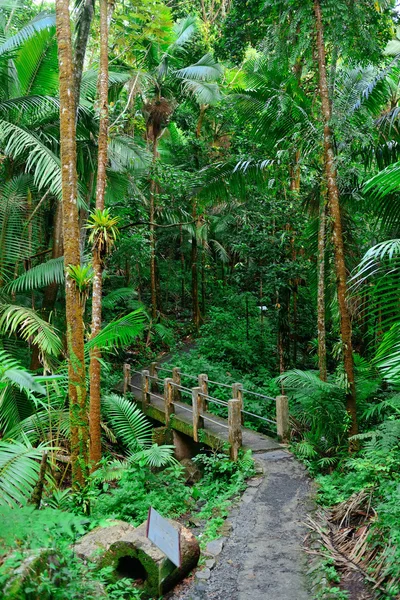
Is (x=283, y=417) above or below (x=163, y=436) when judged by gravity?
above

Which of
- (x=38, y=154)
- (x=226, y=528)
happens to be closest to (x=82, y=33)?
(x=38, y=154)

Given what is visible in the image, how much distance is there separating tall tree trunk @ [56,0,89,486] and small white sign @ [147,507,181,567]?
1.96 metres

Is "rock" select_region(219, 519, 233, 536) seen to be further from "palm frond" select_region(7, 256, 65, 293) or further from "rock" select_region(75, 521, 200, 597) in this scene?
"palm frond" select_region(7, 256, 65, 293)

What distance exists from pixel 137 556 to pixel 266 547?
1.52 m

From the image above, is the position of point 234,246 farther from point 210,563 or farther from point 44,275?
point 210,563

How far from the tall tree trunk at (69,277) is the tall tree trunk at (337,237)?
3546mm

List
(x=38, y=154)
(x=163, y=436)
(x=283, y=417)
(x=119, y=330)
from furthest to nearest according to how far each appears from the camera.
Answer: (x=163, y=436), (x=38, y=154), (x=283, y=417), (x=119, y=330)

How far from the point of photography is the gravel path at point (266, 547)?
4.55 meters

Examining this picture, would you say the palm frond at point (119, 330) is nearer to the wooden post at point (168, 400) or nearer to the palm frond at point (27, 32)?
the wooden post at point (168, 400)

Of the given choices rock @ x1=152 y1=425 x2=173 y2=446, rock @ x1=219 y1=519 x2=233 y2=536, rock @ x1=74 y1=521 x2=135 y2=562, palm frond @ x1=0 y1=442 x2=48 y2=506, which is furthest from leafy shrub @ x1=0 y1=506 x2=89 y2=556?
rock @ x1=152 y1=425 x2=173 y2=446

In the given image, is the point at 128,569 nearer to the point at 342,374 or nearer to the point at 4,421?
the point at 342,374

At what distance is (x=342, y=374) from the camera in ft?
23.8

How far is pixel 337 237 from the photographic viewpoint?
7.05 metres

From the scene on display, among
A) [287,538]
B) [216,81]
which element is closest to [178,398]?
[287,538]
